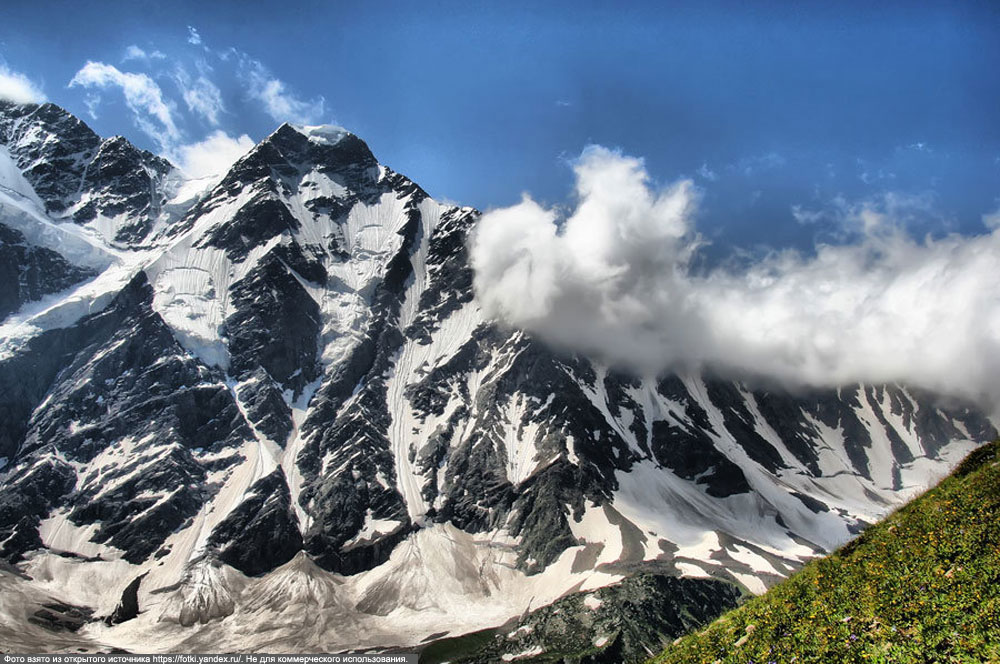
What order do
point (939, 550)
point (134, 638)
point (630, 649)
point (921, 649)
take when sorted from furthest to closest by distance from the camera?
1. point (134, 638)
2. point (630, 649)
3. point (939, 550)
4. point (921, 649)

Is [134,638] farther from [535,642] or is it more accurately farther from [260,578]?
[535,642]

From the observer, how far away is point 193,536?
197 m

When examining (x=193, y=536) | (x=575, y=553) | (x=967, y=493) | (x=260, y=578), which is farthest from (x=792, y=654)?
(x=193, y=536)

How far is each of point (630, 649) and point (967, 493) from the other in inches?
4329

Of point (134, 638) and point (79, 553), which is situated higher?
point (79, 553)

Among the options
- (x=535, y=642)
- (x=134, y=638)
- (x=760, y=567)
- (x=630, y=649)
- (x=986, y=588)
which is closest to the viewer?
(x=986, y=588)

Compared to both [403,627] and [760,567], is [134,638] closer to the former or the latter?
[403,627]

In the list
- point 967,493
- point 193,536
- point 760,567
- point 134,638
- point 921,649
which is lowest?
point 760,567

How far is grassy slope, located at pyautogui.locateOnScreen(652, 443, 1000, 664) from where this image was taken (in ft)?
68.5

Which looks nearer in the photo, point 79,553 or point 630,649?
point 630,649

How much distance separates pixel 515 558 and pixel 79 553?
136 meters

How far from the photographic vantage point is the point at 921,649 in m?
20.5

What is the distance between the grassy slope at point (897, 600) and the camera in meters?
20.9

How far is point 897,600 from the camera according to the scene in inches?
936
